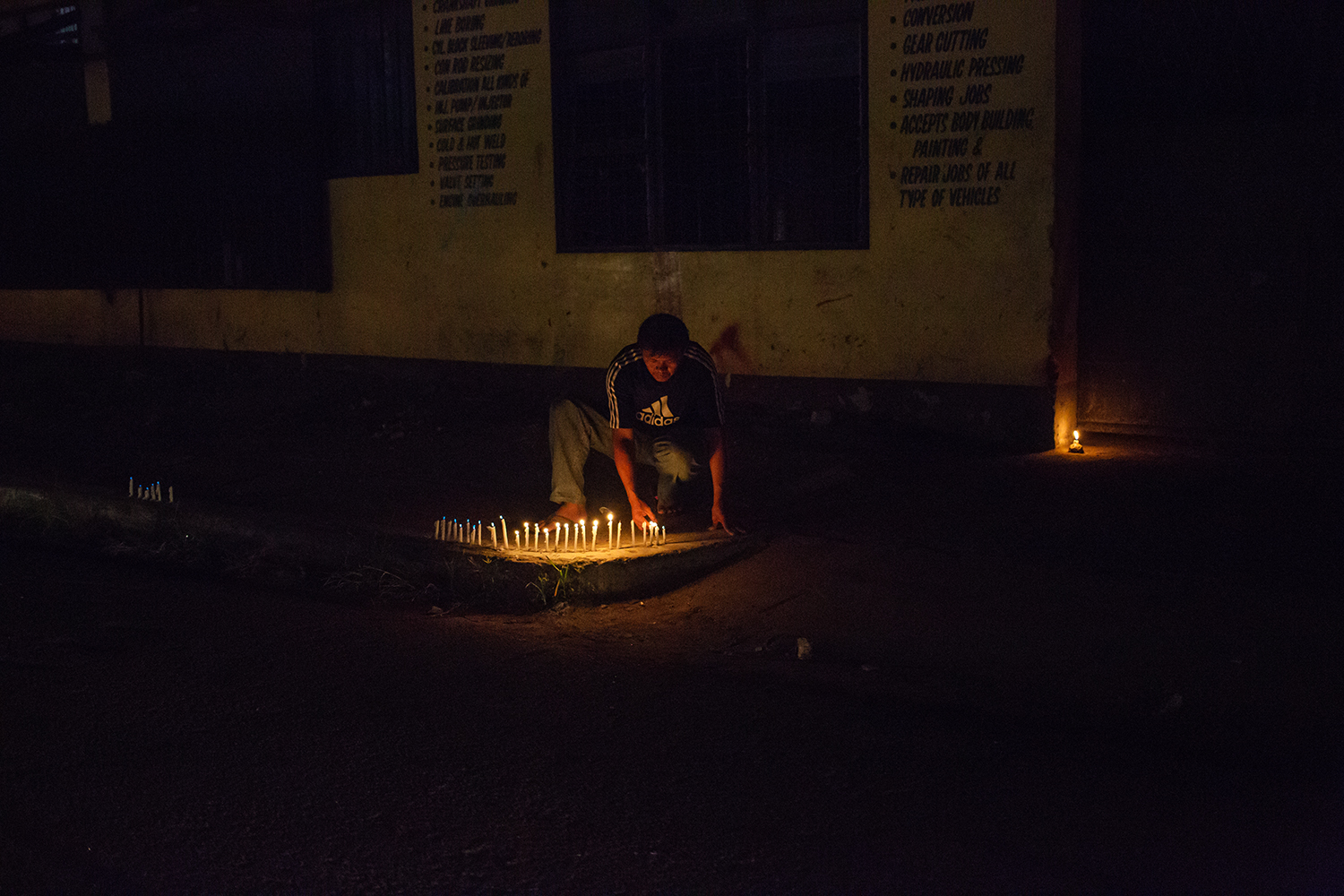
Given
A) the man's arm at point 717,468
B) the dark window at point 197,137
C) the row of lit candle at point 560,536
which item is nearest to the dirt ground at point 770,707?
the man's arm at point 717,468

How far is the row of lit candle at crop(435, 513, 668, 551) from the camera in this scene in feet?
20.9

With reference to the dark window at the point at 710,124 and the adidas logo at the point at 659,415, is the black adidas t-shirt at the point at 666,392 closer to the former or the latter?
the adidas logo at the point at 659,415

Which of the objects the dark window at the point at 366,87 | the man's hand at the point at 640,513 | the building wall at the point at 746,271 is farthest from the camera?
the dark window at the point at 366,87

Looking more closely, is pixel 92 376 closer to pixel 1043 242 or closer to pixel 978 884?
pixel 1043 242

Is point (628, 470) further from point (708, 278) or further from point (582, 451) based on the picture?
point (708, 278)

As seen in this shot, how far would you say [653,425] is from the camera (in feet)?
23.1

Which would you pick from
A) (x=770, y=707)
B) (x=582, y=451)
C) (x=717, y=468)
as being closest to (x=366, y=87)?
(x=582, y=451)

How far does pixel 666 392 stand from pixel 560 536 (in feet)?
3.18

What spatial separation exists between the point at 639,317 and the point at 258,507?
3728 mm

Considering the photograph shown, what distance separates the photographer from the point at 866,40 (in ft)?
29.5

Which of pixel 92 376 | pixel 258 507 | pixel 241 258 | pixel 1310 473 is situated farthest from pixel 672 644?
pixel 92 376

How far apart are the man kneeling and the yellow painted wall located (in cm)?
258

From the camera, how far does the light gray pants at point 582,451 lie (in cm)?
718

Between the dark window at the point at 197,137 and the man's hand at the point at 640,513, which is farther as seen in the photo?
the dark window at the point at 197,137
